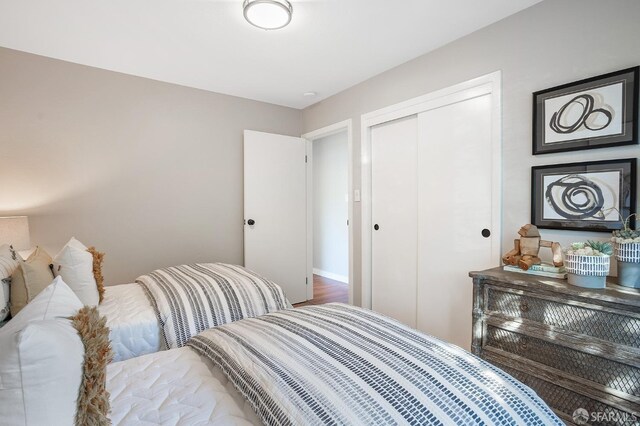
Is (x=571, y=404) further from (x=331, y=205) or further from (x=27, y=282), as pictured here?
(x=331, y=205)

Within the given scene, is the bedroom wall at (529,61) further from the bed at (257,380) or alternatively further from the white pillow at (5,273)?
the white pillow at (5,273)

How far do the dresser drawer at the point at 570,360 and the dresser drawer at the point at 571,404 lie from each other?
9 centimetres

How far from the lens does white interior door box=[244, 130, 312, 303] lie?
11.7ft

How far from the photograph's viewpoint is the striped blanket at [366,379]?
77 cm

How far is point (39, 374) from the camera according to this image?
60cm

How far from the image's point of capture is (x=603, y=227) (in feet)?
5.48

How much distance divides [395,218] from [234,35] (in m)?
1.99

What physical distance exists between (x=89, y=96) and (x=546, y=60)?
11.6ft

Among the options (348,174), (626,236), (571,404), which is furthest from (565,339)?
(348,174)

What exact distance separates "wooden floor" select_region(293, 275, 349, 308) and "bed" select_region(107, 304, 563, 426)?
274 cm

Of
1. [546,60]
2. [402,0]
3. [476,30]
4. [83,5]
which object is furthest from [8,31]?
[546,60]

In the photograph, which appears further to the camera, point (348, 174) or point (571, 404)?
point (348, 174)

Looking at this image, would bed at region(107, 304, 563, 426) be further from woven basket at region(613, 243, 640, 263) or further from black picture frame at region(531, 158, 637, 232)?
black picture frame at region(531, 158, 637, 232)

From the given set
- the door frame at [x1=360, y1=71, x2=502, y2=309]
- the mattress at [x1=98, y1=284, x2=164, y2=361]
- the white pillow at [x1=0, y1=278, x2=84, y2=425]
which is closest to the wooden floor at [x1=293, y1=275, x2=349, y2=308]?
the door frame at [x1=360, y1=71, x2=502, y2=309]
